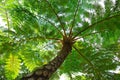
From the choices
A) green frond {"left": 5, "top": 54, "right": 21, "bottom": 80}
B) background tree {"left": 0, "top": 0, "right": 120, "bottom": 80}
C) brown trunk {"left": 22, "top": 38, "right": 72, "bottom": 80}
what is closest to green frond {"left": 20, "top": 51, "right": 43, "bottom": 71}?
background tree {"left": 0, "top": 0, "right": 120, "bottom": 80}

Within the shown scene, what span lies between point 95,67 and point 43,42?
3.88 feet

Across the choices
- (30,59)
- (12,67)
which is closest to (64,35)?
(30,59)

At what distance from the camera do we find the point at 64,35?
14.3 ft

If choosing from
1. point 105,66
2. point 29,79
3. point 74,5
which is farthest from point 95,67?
point 29,79

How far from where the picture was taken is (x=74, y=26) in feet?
15.9

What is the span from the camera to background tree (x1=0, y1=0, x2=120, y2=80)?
4.06 m

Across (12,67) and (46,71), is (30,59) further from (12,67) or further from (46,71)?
(46,71)

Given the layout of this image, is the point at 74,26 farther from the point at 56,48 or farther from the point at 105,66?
the point at 105,66

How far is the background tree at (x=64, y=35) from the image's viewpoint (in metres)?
4.06

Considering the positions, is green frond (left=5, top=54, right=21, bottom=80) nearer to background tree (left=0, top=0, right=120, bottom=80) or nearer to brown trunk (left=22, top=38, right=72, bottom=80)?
background tree (left=0, top=0, right=120, bottom=80)

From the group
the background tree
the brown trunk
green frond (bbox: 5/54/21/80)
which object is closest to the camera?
the brown trunk

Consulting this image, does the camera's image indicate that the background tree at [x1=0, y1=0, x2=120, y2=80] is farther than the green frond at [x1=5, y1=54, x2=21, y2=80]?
Yes

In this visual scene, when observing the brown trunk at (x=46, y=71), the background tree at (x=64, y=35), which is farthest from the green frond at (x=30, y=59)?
the brown trunk at (x=46, y=71)

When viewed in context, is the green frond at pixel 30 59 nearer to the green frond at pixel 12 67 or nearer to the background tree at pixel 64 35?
the background tree at pixel 64 35
